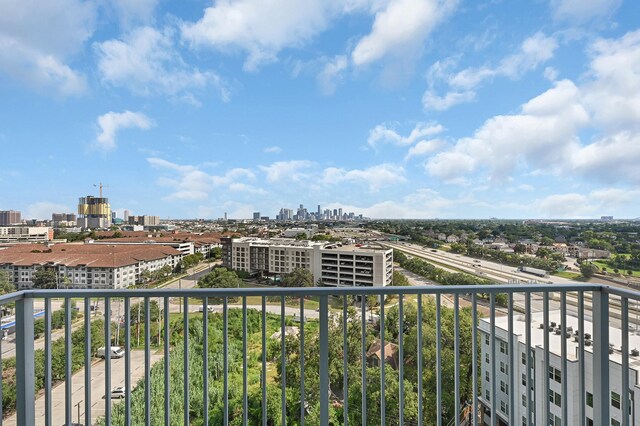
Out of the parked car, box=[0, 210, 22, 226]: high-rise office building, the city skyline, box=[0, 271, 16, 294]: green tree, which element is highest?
the city skyline

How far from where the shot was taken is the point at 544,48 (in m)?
5.68

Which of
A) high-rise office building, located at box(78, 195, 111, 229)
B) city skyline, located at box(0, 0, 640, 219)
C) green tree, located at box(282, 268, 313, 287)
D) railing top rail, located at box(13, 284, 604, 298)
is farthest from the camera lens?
high-rise office building, located at box(78, 195, 111, 229)

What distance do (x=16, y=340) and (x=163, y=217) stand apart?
894 cm

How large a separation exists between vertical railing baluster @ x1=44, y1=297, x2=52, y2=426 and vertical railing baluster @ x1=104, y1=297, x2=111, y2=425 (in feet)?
0.71

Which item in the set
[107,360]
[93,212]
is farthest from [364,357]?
[93,212]

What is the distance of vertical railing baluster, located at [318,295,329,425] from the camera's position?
142 centimetres

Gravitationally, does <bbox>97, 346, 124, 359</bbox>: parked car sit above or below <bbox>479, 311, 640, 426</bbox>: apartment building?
above

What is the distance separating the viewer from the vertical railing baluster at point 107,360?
136 cm

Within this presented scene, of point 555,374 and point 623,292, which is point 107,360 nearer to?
point 555,374

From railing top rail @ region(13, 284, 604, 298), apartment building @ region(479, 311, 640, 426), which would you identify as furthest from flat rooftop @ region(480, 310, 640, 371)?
railing top rail @ region(13, 284, 604, 298)

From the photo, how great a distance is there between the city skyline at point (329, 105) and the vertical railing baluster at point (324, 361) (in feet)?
17.2

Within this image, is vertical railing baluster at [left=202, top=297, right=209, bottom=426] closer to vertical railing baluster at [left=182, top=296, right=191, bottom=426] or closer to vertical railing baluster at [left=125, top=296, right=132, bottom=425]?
vertical railing baluster at [left=182, top=296, right=191, bottom=426]

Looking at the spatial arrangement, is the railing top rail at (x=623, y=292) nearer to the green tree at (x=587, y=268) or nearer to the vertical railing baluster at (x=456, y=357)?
the vertical railing baluster at (x=456, y=357)

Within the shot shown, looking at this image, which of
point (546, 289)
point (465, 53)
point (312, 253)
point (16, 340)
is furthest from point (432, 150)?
point (16, 340)
